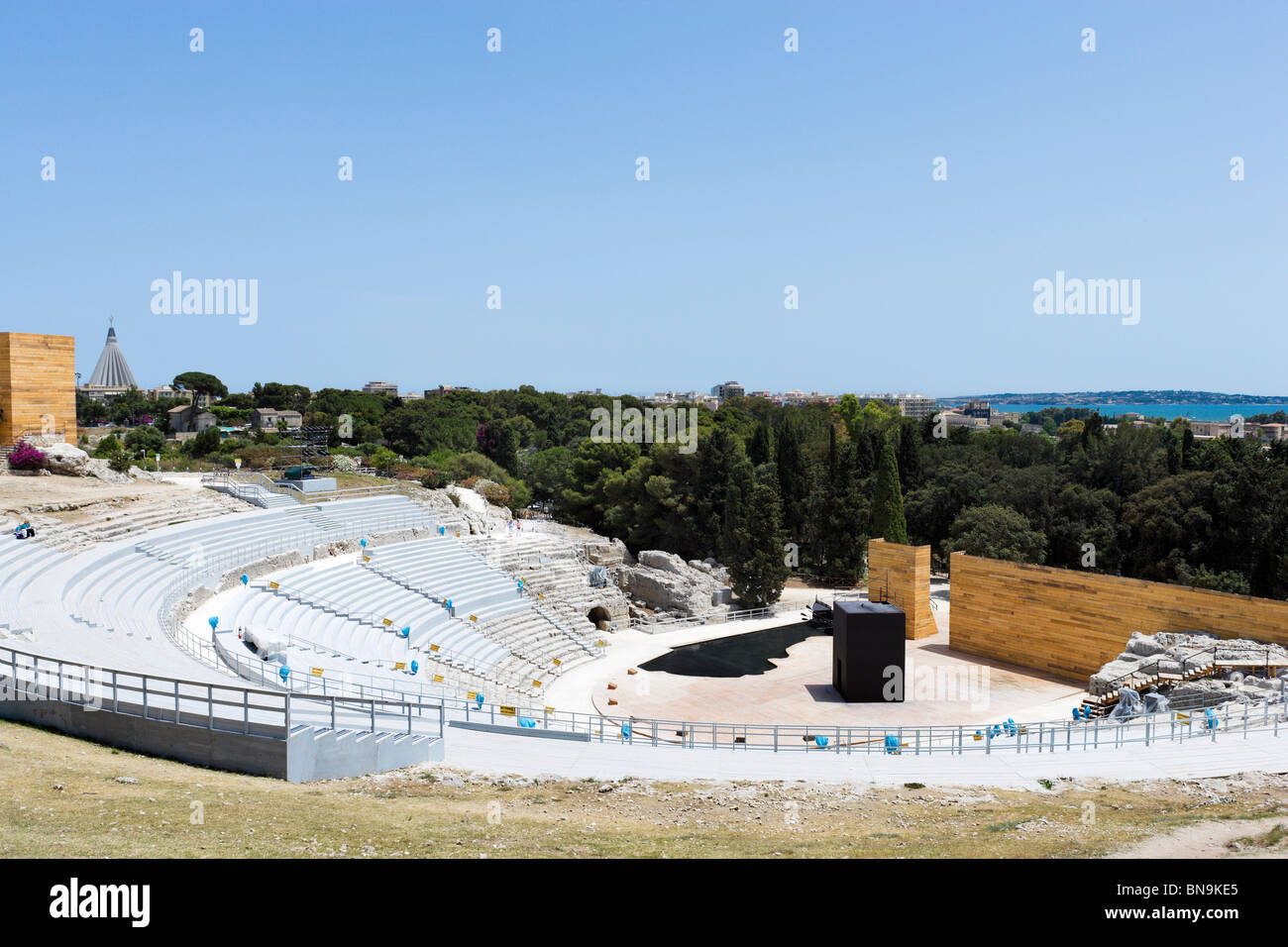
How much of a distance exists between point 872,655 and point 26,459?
91.9 ft

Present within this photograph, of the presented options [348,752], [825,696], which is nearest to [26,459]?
[348,752]

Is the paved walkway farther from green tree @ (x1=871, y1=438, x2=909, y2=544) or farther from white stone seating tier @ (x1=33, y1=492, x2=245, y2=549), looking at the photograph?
green tree @ (x1=871, y1=438, x2=909, y2=544)

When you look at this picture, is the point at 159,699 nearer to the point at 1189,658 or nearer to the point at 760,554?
the point at 1189,658

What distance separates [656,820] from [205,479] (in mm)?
29688

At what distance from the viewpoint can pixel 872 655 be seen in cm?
2356

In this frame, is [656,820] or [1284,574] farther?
[1284,574]

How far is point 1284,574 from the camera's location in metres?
33.1

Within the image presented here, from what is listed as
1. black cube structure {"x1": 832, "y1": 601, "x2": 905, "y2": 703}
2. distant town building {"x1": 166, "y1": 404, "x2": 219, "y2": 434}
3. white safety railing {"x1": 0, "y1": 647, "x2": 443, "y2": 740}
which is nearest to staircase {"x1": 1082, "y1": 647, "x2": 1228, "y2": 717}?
black cube structure {"x1": 832, "y1": 601, "x2": 905, "y2": 703}

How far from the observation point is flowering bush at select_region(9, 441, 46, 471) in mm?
28688

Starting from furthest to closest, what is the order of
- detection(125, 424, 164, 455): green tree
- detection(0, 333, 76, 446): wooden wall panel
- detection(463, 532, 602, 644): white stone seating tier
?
1. detection(125, 424, 164, 455): green tree
2. detection(463, 532, 602, 644): white stone seating tier
3. detection(0, 333, 76, 446): wooden wall panel

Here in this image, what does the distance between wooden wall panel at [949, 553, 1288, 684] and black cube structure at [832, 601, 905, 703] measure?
713 cm

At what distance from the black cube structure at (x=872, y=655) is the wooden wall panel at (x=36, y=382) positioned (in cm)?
2846
